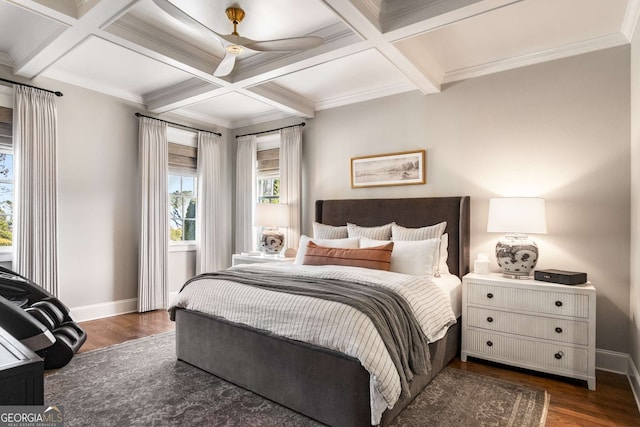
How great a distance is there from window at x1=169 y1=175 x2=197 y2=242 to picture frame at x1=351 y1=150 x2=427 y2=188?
2418mm

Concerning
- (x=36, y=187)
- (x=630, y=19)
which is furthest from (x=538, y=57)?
(x=36, y=187)

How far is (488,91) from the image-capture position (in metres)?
3.50

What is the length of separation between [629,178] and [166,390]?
382cm

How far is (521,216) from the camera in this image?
2910 mm

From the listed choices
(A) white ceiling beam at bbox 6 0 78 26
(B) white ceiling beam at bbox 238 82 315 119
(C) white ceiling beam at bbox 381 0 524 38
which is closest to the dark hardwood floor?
(C) white ceiling beam at bbox 381 0 524 38

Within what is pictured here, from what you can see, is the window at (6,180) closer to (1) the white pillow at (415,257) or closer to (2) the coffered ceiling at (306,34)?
A: (2) the coffered ceiling at (306,34)

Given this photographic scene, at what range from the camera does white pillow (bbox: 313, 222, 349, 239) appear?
4.00 m

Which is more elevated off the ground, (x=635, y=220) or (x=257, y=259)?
(x=635, y=220)

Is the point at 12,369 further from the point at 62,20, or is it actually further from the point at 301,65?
the point at 301,65

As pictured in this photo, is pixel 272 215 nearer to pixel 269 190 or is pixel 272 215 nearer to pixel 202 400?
pixel 269 190

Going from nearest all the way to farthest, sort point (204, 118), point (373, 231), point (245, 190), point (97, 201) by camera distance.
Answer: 1. point (373, 231)
2. point (97, 201)
3. point (204, 118)
4. point (245, 190)

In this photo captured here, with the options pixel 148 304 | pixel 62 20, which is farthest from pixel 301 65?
pixel 148 304

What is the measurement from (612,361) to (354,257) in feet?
7.26

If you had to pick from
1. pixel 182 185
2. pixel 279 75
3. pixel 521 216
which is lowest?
pixel 521 216
